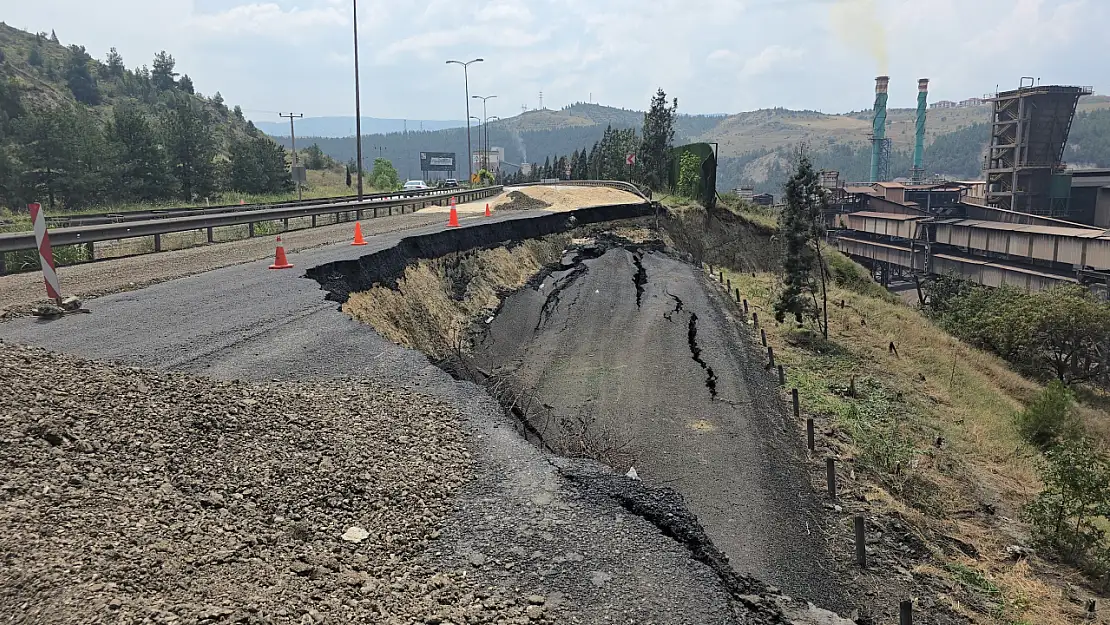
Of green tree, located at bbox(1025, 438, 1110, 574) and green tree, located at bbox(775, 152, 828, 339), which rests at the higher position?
green tree, located at bbox(775, 152, 828, 339)

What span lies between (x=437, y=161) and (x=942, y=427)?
169804 mm

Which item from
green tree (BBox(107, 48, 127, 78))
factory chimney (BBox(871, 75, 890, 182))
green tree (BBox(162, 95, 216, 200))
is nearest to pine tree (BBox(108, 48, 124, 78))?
green tree (BBox(107, 48, 127, 78))

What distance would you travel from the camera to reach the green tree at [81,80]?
80875 millimetres

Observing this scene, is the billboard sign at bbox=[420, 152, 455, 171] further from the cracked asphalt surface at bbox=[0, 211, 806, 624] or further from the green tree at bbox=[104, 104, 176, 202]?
the cracked asphalt surface at bbox=[0, 211, 806, 624]

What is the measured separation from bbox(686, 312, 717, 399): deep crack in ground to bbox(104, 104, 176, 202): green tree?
127 ft

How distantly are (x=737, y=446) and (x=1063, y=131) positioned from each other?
315ft

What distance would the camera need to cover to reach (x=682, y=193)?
47062 mm

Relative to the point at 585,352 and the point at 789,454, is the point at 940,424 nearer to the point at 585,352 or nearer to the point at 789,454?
the point at 789,454

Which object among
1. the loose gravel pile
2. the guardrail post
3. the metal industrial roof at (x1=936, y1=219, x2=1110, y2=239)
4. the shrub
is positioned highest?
the metal industrial roof at (x1=936, y1=219, x2=1110, y2=239)

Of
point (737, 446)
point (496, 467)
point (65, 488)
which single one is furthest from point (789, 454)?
point (65, 488)

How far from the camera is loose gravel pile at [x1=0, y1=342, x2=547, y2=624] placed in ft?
13.7

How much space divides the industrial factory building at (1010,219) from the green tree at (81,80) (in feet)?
280

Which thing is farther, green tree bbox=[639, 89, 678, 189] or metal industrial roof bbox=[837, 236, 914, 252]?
metal industrial roof bbox=[837, 236, 914, 252]

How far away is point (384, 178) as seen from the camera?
71125 millimetres
